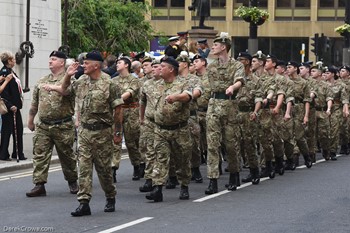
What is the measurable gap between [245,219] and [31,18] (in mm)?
16494

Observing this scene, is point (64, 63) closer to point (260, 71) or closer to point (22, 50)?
point (260, 71)

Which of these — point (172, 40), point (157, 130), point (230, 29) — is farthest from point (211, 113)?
point (230, 29)

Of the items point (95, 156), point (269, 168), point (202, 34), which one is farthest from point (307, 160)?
point (202, 34)

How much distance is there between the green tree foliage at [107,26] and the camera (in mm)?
41312

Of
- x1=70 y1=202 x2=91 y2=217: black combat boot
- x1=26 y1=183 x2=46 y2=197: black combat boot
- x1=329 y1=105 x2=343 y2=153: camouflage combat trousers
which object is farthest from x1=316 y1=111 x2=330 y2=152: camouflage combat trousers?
x1=70 y1=202 x2=91 y2=217: black combat boot

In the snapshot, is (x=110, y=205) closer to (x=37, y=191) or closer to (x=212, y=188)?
(x=37, y=191)

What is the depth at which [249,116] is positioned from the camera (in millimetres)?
16125

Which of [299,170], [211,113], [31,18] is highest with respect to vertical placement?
[31,18]

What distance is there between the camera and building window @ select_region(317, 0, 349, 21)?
229 feet

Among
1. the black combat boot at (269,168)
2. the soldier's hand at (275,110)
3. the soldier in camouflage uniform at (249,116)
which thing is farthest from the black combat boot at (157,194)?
the soldier's hand at (275,110)

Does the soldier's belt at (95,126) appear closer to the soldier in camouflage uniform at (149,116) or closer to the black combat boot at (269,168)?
the soldier in camouflage uniform at (149,116)

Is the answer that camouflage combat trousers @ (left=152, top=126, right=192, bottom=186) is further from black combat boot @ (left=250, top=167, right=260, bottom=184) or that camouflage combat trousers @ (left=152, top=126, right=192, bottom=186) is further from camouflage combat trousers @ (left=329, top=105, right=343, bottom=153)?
camouflage combat trousers @ (left=329, top=105, right=343, bottom=153)

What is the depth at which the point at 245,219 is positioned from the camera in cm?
1172

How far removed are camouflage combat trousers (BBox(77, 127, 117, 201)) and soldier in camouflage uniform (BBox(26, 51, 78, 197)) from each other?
5.32 feet
